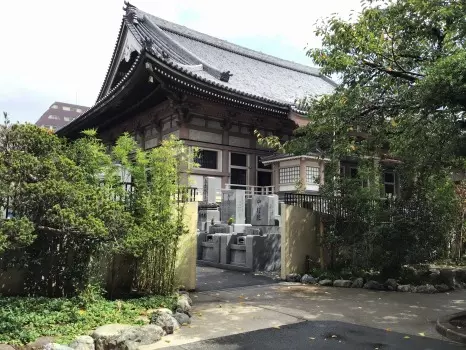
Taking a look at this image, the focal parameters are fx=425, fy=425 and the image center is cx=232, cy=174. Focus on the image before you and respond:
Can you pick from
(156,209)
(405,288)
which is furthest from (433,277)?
(156,209)

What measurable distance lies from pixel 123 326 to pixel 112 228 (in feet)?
4.96

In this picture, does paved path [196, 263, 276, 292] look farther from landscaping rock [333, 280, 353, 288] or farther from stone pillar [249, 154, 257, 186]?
stone pillar [249, 154, 257, 186]

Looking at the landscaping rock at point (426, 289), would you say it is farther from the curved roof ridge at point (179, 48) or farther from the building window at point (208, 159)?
the curved roof ridge at point (179, 48)

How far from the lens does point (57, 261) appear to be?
21.9ft

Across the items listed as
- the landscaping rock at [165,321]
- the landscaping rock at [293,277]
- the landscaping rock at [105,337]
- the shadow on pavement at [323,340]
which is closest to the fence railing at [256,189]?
the landscaping rock at [293,277]

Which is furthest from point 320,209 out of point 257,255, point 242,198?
point 242,198

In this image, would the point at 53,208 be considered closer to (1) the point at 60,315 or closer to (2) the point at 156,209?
(1) the point at 60,315

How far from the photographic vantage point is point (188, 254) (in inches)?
355

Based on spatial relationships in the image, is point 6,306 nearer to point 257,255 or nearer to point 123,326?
point 123,326

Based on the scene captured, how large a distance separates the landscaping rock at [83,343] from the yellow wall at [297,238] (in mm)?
6666

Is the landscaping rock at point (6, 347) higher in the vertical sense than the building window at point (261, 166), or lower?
lower

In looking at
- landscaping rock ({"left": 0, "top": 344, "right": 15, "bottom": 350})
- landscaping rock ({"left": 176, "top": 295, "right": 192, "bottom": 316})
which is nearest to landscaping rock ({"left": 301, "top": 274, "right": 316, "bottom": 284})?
landscaping rock ({"left": 176, "top": 295, "right": 192, "bottom": 316})

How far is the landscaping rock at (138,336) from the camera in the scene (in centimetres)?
523

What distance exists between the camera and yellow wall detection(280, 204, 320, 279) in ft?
36.2
